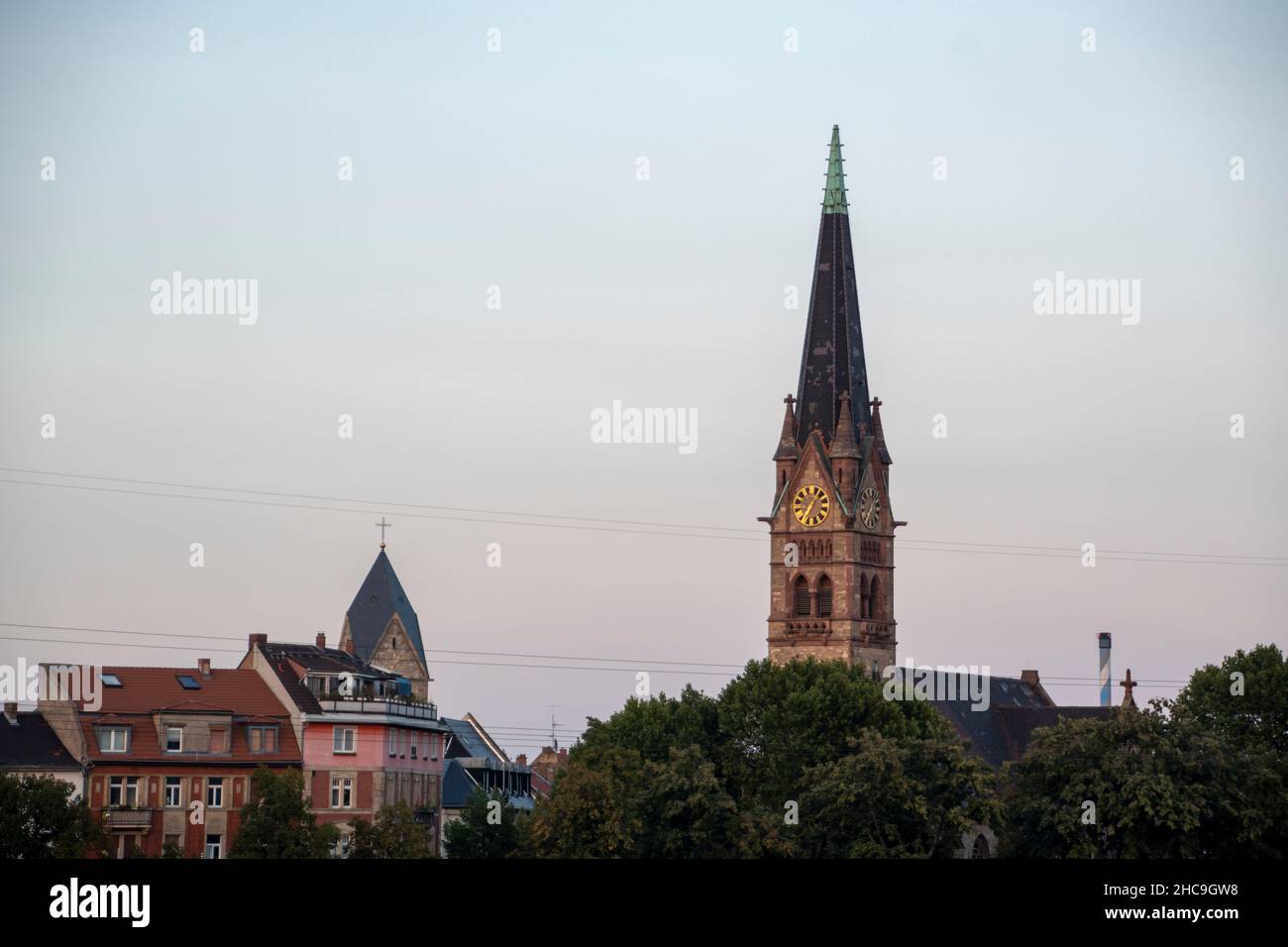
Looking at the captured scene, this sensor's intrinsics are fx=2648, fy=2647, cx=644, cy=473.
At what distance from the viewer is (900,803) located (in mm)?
113875

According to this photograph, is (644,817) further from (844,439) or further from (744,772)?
(844,439)

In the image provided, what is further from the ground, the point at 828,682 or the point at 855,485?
the point at 855,485

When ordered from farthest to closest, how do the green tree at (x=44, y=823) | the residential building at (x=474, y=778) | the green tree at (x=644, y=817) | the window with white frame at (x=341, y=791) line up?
the residential building at (x=474, y=778), the window with white frame at (x=341, y=791), the green tree at (x=644, y=817), the green tree at (x=44, y=823)

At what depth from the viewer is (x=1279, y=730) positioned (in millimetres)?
146125

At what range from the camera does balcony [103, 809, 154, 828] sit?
116625 mm

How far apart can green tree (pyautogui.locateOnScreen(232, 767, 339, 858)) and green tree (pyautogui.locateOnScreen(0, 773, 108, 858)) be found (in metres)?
5.82

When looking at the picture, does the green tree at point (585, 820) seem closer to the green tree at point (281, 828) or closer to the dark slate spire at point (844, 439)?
the green tree at point (281, 828)

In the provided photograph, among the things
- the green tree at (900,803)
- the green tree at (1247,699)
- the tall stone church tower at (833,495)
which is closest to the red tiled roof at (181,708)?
the green tree at (900,803)

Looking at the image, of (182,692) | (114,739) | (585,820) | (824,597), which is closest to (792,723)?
(585,820)

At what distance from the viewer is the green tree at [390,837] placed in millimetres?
107375

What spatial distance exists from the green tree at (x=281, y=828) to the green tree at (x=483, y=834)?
1668 cm

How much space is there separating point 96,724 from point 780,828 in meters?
31.1
